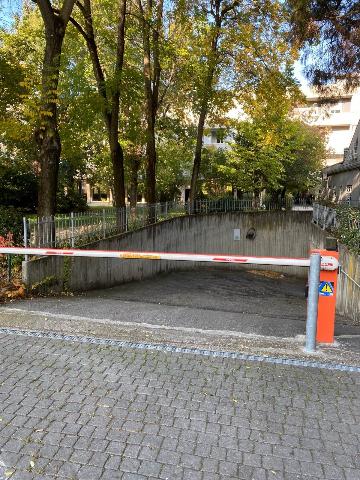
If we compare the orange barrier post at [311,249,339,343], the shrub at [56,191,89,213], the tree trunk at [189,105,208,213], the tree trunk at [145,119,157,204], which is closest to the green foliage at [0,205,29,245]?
the orange barrier post at [311,249,339,343]

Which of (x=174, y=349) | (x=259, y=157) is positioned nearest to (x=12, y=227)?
(x=174, y=349)

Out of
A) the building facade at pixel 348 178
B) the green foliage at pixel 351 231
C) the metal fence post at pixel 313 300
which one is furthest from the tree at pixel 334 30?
the building facade at pixel 348 178

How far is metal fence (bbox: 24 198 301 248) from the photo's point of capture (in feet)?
31.1

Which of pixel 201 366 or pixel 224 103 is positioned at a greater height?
pixel 224 103

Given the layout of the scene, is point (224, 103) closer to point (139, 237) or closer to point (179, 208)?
point (179, 208)

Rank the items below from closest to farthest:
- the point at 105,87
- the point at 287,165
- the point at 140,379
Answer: the point at 140,379 < the point at 105,87 < the point at 287,165

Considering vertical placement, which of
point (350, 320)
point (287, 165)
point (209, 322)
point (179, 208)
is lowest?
point (350, 320)

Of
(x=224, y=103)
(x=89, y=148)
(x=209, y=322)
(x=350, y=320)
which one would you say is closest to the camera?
(x=209, y=322)

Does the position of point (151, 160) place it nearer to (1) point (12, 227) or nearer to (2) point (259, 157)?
(1) point (12, 227)

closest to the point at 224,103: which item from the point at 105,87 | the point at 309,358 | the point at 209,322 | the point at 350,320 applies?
the point at 105,87

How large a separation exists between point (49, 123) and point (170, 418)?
851 cm

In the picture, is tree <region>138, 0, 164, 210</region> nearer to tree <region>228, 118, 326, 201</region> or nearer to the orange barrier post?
tree <region>228, 118, 326, 201</region>

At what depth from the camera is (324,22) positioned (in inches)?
417

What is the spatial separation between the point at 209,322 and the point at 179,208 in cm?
1580
